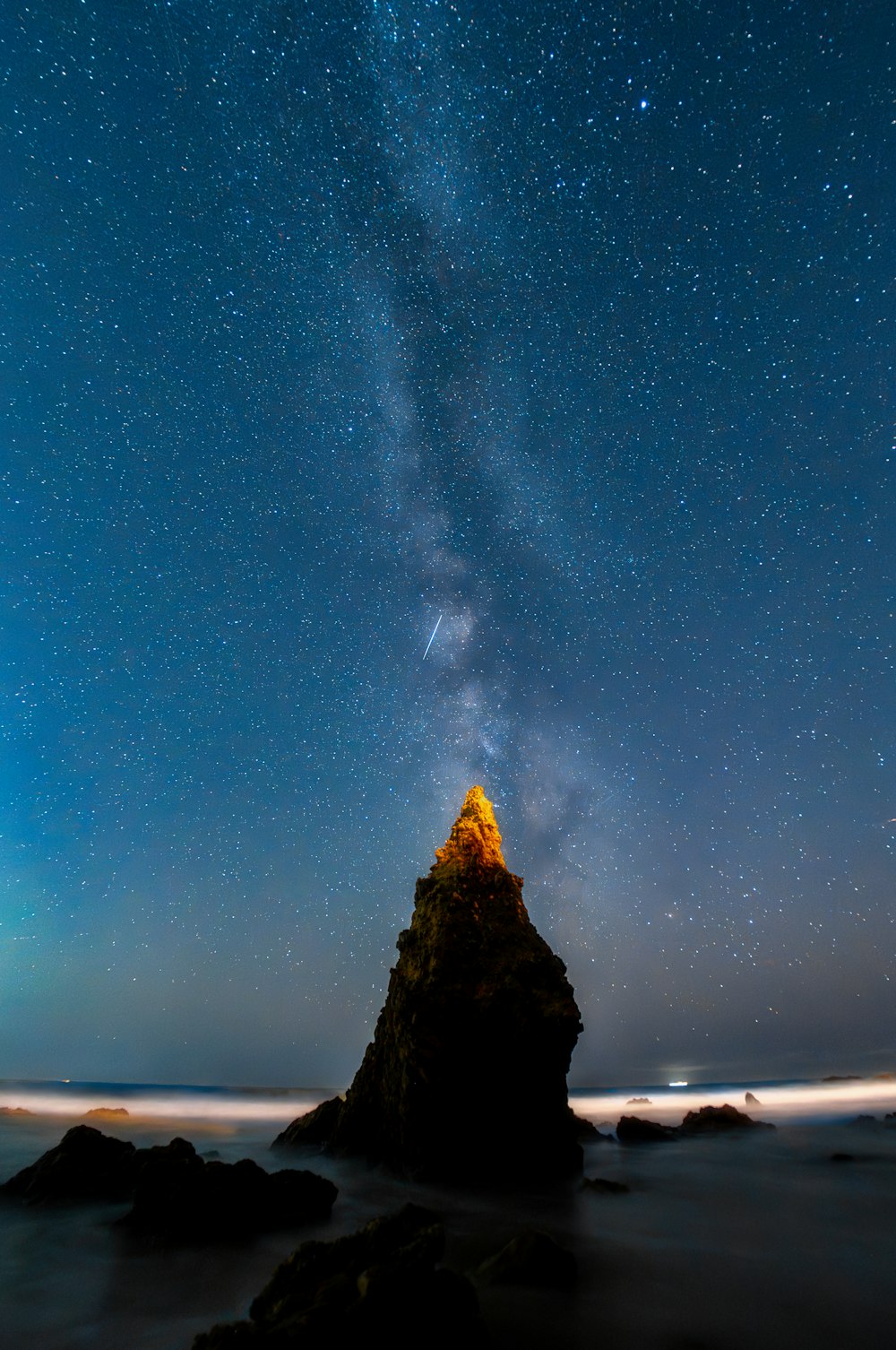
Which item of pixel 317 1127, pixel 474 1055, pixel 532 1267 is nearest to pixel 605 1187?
pixel 474 1055

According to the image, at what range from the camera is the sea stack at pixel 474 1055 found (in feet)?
43.0

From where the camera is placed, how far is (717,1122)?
92.2 ft

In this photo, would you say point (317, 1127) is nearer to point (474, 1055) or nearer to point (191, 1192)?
point (474, 1055)

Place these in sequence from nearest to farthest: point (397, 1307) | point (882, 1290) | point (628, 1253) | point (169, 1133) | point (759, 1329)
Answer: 1. point (397, 1307)
2. point (759, 1329)
3. point (882, 1290)
4. point (628, 1253)
5. point (169, 1133)

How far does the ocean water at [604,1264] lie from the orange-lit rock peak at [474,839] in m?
7.20

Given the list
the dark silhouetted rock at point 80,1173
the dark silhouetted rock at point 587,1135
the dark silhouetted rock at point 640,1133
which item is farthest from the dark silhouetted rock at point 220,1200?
the dark silhouetted rock at point 640,1133

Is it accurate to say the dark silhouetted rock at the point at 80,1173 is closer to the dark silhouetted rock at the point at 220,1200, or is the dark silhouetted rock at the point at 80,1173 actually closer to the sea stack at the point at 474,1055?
the dark silhouetted rock at the point at 220,1200

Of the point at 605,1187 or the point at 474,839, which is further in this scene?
the point at 474,839

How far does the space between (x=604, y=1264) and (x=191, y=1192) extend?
7.01m

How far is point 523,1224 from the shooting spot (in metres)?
10.0

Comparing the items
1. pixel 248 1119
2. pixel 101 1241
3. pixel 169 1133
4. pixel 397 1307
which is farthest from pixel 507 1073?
pixel 248 1119

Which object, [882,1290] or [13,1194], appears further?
[13,1194]

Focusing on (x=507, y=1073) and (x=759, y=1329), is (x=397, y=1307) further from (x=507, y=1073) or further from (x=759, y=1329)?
(x=507, y=1073)

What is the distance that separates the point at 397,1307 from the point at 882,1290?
7.20 metres
